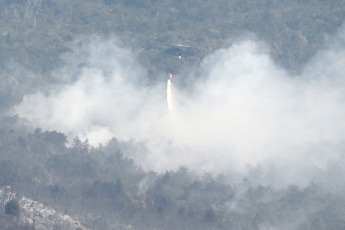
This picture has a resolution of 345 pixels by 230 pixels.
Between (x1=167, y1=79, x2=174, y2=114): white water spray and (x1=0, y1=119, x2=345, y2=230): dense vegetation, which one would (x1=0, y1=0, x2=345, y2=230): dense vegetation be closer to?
(x1=0, y1=119, x2=345, y2=230): dense vegetation

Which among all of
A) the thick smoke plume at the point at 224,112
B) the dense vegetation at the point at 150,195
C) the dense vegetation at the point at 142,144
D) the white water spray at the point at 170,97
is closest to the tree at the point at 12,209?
the dense vegetation at the point at 142,144

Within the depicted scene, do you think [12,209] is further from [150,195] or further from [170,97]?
[170,97]

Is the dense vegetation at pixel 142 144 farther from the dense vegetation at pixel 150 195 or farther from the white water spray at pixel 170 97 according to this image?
the white water spray at pixel 170 97

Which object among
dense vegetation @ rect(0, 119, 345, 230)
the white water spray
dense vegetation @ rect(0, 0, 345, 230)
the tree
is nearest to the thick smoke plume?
the white water spray

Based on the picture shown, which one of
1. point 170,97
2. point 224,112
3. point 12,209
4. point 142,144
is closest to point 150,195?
point 142,144

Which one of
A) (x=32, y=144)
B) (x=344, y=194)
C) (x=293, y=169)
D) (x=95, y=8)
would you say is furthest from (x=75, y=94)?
(x=344, y=194)

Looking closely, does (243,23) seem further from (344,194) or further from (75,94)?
(344,194)
